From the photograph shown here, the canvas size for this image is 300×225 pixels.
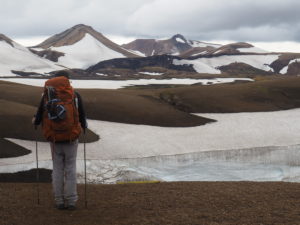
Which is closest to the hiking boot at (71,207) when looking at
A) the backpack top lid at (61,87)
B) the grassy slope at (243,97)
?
the backpack top lid at (61,87)

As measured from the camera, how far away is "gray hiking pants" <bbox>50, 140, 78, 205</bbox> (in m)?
11.9

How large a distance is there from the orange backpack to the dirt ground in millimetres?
2110

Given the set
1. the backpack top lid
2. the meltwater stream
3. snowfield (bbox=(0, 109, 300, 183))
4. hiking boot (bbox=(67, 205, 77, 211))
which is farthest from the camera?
snowfield (bbox=(0, 109, 300, 183))

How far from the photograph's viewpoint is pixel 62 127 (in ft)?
38.2

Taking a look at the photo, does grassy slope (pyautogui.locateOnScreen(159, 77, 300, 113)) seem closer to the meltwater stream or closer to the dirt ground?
the meltwater stream

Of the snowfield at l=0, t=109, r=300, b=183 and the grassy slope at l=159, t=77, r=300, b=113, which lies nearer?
the snowfield at l=0, t=109, r=300, b=183

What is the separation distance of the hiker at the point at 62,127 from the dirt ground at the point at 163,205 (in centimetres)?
60

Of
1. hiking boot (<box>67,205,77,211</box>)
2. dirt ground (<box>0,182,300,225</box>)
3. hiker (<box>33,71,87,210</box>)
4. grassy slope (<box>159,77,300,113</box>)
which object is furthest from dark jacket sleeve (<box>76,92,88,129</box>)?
grassy slope (<box>159,77,300,113</box>)

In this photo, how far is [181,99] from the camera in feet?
192

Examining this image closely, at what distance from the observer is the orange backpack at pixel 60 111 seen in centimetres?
1159

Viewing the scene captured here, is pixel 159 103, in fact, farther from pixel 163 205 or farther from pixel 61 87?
pixel 61 87

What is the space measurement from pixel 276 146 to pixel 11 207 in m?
28.8

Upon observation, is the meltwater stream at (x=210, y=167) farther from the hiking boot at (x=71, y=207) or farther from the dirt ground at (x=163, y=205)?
the hiking boot at (x=71, y=207)

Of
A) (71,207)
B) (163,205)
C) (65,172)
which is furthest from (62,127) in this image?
(163,205)
